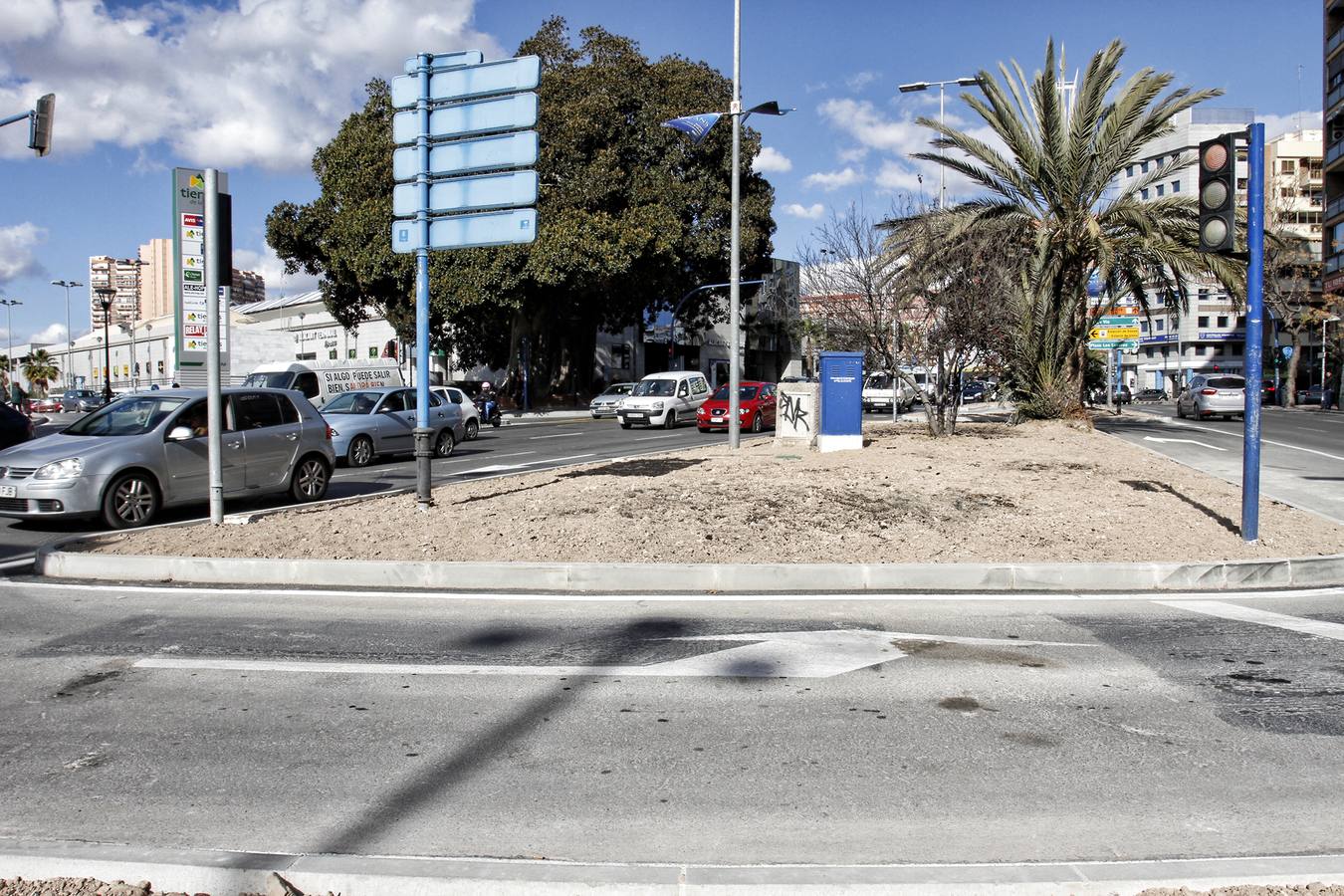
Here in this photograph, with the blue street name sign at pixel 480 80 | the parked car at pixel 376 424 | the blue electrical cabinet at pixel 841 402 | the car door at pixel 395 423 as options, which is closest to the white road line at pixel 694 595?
the blue street name sign at pixel 480 80

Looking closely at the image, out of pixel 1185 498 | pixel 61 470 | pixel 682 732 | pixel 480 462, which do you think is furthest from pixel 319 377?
pixel 682 732

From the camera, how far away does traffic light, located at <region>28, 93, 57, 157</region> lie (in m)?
19.5

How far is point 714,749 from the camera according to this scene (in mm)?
4469

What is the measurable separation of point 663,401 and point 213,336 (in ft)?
71.6

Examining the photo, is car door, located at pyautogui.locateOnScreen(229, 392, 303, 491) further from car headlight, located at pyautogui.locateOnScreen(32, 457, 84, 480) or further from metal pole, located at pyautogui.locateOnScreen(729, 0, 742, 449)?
metal pole, located at pyautogui.locateOnScreen(729, 0, 742, 449)

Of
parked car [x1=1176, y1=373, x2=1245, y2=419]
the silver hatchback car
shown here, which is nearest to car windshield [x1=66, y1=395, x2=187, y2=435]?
the silver hatchback car

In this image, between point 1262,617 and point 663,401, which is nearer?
point 1262,617

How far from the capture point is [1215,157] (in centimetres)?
895

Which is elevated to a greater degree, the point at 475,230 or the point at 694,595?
the point at 475,230

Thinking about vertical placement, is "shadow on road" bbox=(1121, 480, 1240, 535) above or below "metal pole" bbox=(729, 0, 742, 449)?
below

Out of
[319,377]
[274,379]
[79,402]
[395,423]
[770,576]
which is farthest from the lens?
[79,402]

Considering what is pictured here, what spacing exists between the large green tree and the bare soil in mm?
25364

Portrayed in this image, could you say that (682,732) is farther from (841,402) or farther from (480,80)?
(841,402)

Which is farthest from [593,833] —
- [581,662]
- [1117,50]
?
[1117,50]
